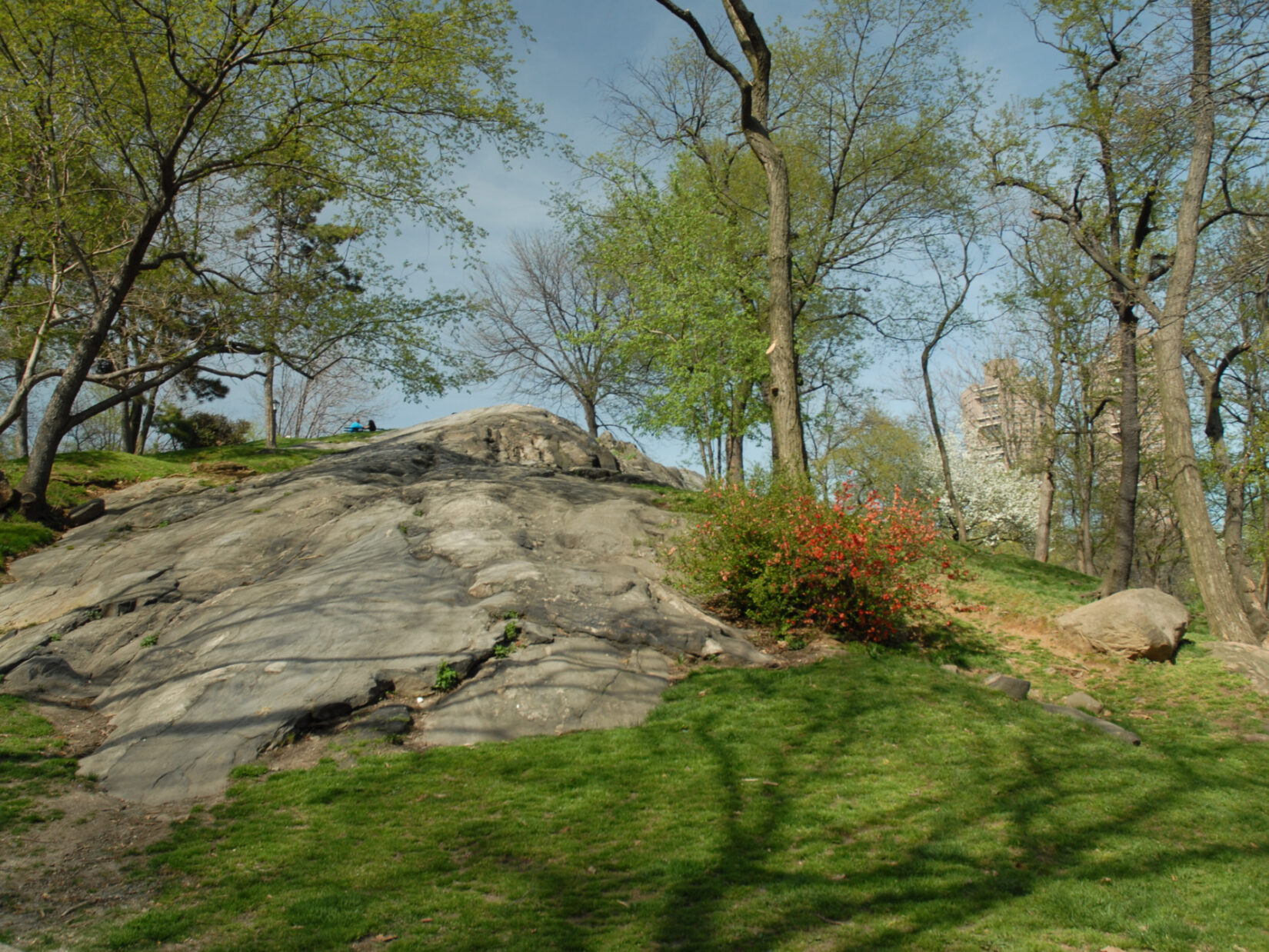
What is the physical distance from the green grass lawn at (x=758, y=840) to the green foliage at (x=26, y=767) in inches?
54.4

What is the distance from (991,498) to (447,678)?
1413 inches

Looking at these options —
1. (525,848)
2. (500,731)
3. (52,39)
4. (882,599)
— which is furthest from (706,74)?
(525,848)

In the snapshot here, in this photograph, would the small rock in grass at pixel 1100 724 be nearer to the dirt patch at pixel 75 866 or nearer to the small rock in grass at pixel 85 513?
the dirt patch at pixel 75 866

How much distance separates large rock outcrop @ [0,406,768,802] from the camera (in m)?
8.39

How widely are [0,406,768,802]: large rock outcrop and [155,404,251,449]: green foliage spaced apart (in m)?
15.4

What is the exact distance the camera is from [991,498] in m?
38.4

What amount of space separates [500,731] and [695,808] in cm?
261

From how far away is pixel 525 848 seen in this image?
600cm

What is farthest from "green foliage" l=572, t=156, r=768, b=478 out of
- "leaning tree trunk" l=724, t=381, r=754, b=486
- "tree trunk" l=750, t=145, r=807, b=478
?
"tree trunk" l=750, t=145, r=807, b=478

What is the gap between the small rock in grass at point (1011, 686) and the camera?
388 inches

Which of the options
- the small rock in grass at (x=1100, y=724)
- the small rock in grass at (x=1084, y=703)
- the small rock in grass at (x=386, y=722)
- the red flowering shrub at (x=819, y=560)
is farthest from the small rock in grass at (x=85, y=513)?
the small rock in grass at (x=1084, y=703)

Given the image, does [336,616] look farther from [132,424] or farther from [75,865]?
[132,424]

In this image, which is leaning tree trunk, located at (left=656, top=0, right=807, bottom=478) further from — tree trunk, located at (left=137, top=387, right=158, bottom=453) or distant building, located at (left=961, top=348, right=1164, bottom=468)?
tree trunk, located at (left=137, top=387, right=158, bottom=453)

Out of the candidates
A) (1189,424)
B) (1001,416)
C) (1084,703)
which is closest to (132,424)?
(1084,703)
